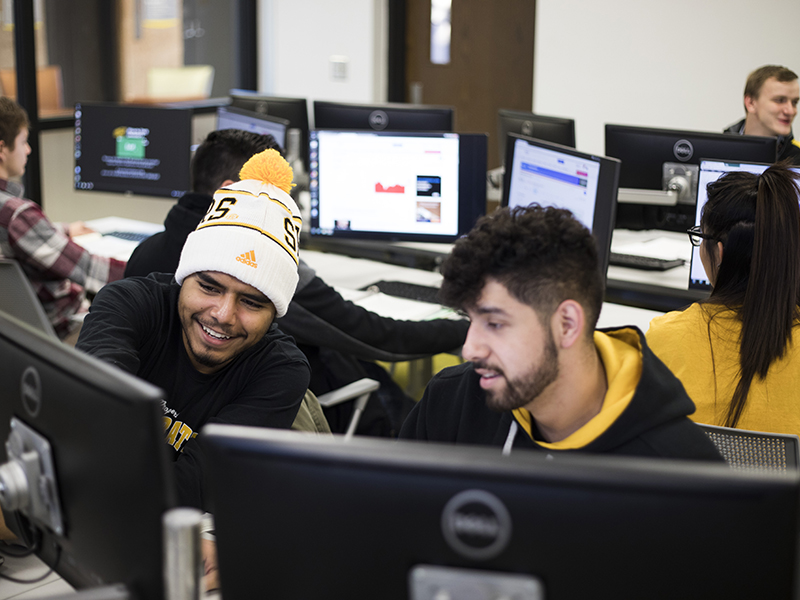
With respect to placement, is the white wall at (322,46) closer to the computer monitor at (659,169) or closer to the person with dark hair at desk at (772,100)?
the person with dark hair at desk at (772,100)

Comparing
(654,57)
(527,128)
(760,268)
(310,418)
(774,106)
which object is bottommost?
(310,418)

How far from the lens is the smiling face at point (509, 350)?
3.96 ft

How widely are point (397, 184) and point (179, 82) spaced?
3504 millimetres

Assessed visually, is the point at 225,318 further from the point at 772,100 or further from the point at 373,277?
the point at 772,100

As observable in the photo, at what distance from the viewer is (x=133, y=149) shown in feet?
12.4

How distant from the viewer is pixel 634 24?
494 cm

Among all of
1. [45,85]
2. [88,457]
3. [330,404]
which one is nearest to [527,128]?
[330,404]

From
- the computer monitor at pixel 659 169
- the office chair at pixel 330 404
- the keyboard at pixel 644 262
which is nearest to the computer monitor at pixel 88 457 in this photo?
the office chair at pixel 330 404

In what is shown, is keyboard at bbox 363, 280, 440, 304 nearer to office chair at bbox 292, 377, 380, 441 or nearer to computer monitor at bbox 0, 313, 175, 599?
office chair at bbox 292, 377, 380, 441

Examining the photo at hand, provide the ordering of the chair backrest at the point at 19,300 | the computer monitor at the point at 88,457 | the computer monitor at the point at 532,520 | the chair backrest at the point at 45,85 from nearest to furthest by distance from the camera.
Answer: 1. the computer monitor at the point at 532,520
2. the computer monitor at the point at 88,457
3. the chair backrest at the point at 19,300
4. the chair backrest at the point at 45,85

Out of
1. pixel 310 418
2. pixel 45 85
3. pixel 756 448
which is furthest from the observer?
pixel 45 85

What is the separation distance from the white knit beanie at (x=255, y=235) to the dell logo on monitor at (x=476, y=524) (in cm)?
96

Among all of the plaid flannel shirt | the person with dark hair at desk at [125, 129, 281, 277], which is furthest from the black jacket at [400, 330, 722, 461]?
the plaid flannel shirt

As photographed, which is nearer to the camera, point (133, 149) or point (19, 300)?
point (19, 300)
